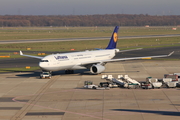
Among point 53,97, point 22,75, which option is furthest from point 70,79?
point 53,97

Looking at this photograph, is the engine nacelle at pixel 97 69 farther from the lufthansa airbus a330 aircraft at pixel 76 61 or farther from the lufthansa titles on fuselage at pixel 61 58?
the lufthansa titles on fuselage at pixel 61 58

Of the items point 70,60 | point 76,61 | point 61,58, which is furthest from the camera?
point 76,61

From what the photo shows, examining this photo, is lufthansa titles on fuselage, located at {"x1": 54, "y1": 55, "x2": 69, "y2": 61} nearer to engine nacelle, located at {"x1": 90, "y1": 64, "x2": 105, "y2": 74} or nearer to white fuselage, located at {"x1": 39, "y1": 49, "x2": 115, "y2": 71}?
white fuselage, located at {"x1": 39, "y1": 49, "x2": 115, "y2": 71}

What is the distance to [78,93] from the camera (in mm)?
44688

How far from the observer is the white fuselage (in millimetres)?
56188

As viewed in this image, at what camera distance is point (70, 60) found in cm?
5934

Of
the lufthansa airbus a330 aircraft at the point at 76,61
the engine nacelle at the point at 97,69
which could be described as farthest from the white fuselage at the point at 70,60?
the engine nacelle at the point at 97,69

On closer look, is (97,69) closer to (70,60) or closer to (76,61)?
(76,61)

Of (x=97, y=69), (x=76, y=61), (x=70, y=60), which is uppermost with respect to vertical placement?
(x=70, y=60)

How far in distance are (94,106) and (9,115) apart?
948cm

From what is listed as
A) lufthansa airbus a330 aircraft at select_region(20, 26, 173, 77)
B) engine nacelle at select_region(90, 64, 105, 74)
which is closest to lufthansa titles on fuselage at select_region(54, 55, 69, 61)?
lufthansa airbus a330 aircraft at select_region(20, 26, 173, 77)

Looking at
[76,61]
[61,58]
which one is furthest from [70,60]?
[61,58]

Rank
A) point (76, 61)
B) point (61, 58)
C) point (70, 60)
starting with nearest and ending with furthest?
point (61, 58), point (70, 60), point (76, 61)

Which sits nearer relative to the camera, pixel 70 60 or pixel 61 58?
pixel 61 58
